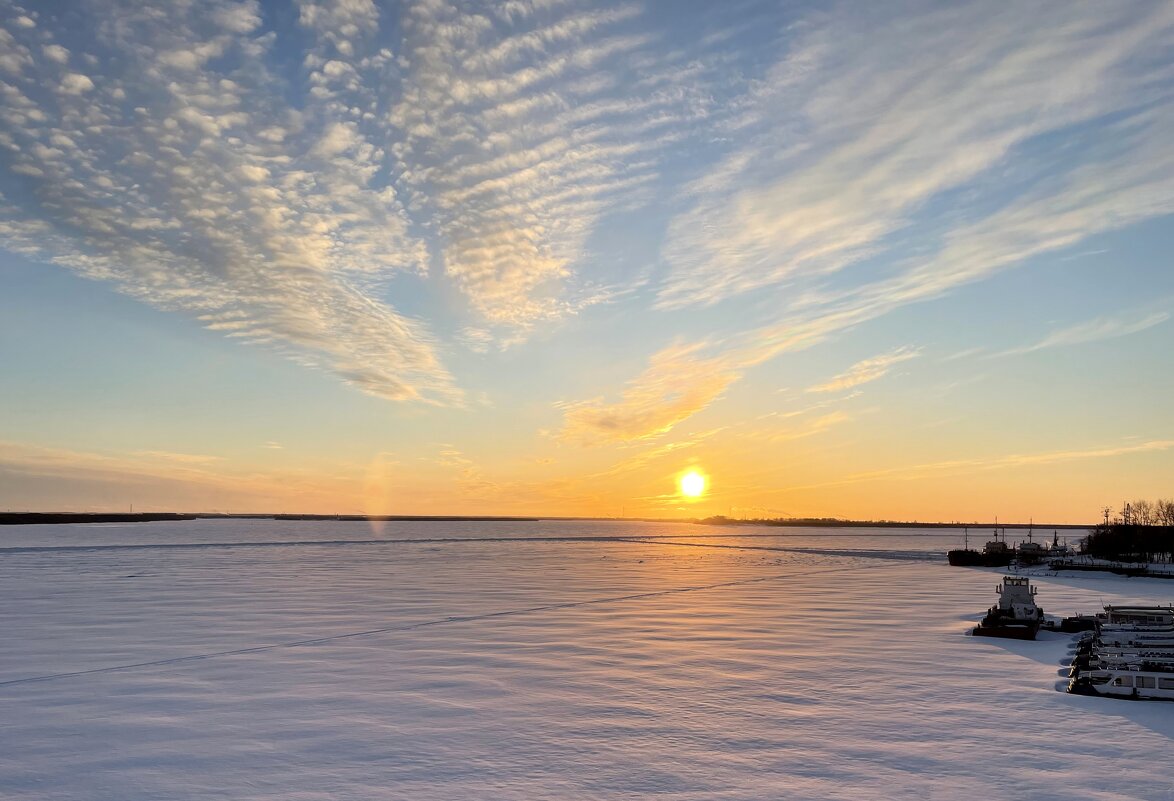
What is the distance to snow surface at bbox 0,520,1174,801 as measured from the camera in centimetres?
1205

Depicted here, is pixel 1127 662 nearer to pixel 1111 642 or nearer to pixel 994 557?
pixel 1111 642

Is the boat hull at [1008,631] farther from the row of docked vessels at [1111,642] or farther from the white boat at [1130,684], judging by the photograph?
the white boat at [1130,684]

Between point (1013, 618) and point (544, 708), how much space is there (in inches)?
917

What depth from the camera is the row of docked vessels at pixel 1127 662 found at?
2022 cm

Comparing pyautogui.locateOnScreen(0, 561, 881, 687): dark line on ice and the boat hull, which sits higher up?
the boat hull

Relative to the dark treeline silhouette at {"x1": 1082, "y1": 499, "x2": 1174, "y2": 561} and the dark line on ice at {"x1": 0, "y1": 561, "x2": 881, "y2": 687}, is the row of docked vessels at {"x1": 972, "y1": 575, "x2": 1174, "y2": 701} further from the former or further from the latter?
the dark treeline silhouette at {"x1": 1082, "y1": 499, "x2": 1174, "y2": 561}

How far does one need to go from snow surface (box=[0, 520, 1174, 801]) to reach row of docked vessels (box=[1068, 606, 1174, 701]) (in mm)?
650

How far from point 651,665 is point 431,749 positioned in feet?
30.1

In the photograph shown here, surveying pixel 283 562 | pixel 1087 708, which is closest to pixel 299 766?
pixel 1087 708

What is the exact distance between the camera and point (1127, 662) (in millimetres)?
21781

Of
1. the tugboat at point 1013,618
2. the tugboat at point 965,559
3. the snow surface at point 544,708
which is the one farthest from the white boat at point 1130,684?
the tugboat at point 965,559

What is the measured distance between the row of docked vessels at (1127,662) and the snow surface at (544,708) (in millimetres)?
650

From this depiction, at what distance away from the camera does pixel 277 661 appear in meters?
22.0

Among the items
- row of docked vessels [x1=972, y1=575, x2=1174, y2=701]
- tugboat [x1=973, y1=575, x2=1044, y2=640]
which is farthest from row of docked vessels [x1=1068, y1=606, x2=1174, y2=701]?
tugboat [x1=973, y1=575, x2=1044, y2=640]
